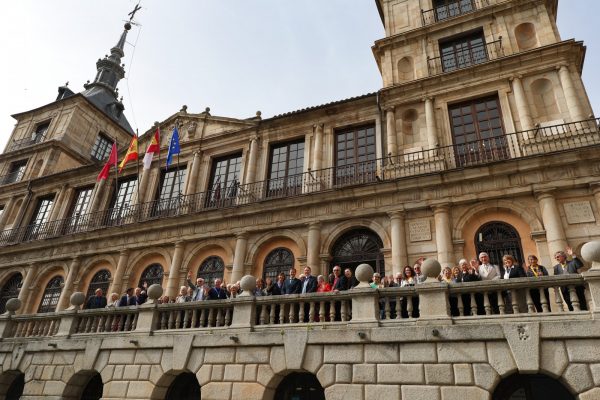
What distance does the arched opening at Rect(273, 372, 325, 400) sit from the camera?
7762mm

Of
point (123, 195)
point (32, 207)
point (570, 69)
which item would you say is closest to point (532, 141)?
point (570, 69)

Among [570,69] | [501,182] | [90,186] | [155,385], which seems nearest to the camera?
[155,385]

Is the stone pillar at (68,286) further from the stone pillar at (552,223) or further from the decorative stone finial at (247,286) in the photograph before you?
the stone pillar at (552,223)

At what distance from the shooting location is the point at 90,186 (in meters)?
20.3

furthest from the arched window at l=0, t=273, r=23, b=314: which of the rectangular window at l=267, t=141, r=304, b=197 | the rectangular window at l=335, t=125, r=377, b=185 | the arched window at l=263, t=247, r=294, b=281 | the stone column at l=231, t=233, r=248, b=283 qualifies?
the rectangular window at l=335, t=125, r=377, b=185

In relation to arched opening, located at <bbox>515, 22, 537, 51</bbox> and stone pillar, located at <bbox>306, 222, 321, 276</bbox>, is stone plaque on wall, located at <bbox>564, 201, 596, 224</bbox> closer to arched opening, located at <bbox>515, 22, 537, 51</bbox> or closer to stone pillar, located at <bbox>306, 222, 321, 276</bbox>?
arched opening, located at <bbox>515, 22, 537, 51</bbox>

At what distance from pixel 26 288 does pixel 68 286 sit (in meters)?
2.71

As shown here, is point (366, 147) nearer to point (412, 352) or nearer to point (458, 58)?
point (458, 58)

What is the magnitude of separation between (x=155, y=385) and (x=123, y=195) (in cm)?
1260

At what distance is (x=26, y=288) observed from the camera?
17.6 metres

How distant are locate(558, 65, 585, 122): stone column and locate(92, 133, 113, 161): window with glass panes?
24782 mm

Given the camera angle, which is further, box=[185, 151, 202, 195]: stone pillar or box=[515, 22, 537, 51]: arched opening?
box=[185, 151, 202, 195]: stone pillar

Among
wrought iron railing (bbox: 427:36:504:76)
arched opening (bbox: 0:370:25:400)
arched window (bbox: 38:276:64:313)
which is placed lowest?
arched opening (bbox: 0:370:25:400)

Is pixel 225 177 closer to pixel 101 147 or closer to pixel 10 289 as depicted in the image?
pixel 10 289
